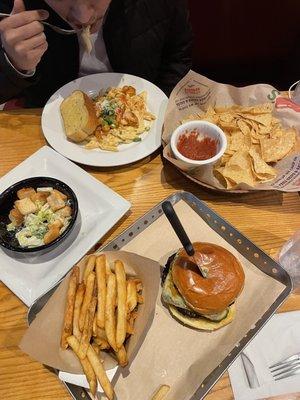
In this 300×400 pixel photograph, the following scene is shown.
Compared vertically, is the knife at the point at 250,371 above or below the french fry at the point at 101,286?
below

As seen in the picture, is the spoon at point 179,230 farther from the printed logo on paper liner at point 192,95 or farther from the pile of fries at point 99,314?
the printed logo on paper liner at point 192,95

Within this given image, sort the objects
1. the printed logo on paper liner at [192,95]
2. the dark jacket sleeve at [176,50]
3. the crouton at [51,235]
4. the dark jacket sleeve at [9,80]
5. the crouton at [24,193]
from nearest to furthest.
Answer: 1. the crouton at [51,235]
2. the crouton at [24,193]
3. the dark jacket sleeve at [9,80]
4. the printed logo on paper liner at [192,95]
5. the dark jacket sleeve at [176,50]

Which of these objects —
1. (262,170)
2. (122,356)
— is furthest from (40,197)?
(262,170)

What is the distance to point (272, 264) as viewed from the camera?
5.14ft

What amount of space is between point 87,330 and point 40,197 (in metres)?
0.62

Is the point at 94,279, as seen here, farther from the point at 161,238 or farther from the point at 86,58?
the point at 86,58

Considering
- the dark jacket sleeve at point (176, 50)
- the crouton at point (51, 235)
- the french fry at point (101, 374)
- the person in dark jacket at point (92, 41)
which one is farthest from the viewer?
the dark jacket sleeve at point (176, 50)

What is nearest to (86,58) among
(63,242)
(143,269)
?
(63,242)

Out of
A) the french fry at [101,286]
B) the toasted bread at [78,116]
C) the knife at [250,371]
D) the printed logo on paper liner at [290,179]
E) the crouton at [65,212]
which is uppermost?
the toasted bread at [78,116]

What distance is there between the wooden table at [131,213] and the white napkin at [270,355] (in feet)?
0.10

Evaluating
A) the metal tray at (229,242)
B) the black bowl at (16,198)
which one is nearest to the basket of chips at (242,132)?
the metal tray at (229,242)

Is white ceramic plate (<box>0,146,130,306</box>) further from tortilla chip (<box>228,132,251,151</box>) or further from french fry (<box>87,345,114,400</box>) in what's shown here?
tortilla chip (<box>228,132,251,151</box>)

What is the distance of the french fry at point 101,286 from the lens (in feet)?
4.45

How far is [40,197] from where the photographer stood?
172cm
